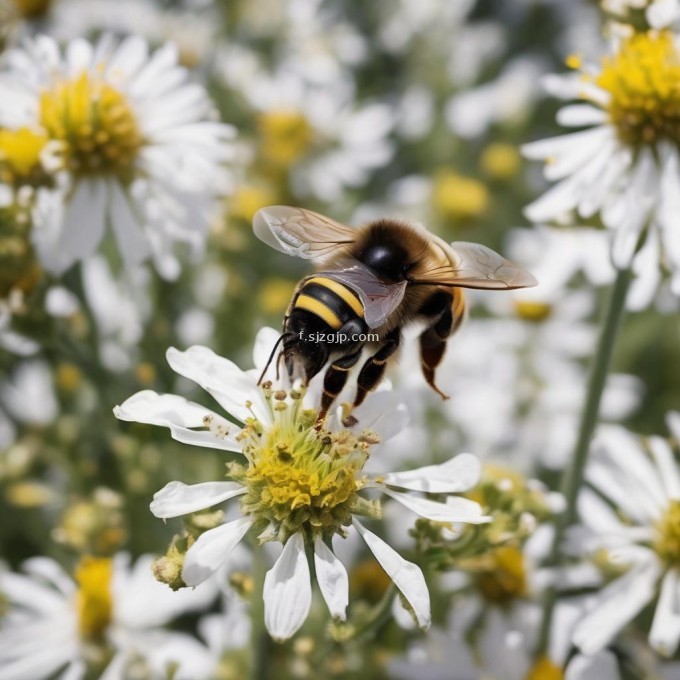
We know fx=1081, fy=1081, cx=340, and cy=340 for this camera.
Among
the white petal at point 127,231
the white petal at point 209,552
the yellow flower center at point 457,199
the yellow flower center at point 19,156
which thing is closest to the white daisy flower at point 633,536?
the white petal at point 209,552

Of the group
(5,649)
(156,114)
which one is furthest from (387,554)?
(156,114)

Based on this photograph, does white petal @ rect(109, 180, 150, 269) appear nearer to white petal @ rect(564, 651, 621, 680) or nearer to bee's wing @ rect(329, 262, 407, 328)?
bee's wing @ rect(329, 262, 407, 328)

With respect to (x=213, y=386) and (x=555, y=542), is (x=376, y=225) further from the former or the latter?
(x=555, y=542)

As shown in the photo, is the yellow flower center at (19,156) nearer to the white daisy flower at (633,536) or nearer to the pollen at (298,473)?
the pollen at (298,473)

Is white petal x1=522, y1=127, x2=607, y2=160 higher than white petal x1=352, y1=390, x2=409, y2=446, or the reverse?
white petal x1=522, y1=127, x2=607, y2=160

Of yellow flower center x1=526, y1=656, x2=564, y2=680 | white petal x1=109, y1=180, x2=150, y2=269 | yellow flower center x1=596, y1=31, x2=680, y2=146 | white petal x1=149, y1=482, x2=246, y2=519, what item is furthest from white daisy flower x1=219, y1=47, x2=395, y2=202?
white petal x1=149, y1=482, x2=246, y2=519

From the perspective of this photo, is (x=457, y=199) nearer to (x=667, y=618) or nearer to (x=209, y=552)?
(x=667, y=618)
